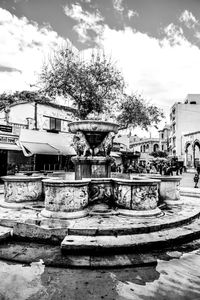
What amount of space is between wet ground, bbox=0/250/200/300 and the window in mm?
20663

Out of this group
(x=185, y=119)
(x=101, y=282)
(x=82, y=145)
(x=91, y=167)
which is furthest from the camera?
(x=185, y=119)

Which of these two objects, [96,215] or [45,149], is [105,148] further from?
[45,149]

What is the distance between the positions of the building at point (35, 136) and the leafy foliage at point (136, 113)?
5041 mm

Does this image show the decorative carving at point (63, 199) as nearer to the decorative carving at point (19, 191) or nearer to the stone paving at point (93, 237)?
the stone paving at point (93, 237)

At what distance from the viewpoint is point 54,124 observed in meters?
23.3

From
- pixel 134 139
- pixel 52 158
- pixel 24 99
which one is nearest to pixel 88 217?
pixel 52 158

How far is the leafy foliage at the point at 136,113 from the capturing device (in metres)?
18.5

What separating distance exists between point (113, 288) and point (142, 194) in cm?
244

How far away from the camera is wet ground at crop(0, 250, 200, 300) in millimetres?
2375

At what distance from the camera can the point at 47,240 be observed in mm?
3711

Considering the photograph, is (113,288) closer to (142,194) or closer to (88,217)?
(88,217)

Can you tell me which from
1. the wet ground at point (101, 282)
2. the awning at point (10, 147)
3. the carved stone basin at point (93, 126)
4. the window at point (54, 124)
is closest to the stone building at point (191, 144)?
the window at point (54, 124)

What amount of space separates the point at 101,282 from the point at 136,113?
671 inches

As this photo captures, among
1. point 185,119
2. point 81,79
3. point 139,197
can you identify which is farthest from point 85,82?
point 185,119
